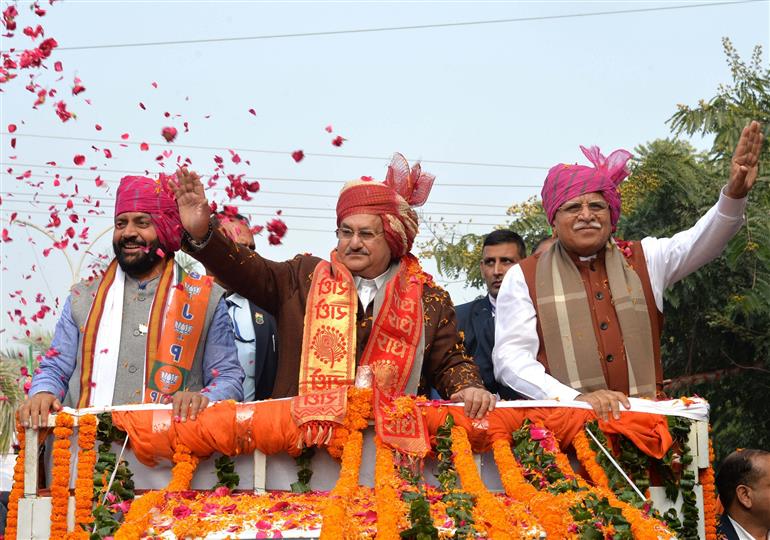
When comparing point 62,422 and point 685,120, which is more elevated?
point 685,120

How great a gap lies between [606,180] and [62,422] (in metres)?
2.96

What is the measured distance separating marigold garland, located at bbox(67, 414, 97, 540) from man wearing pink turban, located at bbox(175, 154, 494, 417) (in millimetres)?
1056

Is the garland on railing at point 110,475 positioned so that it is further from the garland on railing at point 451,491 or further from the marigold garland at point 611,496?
the marigold garland at point 611,496

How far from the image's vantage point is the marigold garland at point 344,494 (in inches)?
158

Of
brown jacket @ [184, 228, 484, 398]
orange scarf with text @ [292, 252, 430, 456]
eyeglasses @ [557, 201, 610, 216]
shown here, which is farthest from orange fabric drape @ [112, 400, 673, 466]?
eyeglasses @ [557, 201, 610, 216]

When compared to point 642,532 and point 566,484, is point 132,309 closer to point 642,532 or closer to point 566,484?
point 566,484

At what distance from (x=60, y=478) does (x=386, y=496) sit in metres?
1.40

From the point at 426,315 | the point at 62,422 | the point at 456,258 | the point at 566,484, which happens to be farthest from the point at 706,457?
the point at 456,258

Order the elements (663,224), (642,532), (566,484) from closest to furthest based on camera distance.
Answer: (642,532) → (566,484) → (663,224)

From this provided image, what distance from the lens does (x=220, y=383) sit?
576 cm

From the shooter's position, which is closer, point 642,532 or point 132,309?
point 642,532

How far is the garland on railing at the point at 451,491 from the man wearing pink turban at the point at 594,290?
2.08ft

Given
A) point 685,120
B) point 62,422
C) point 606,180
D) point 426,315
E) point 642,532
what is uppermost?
point 685,120

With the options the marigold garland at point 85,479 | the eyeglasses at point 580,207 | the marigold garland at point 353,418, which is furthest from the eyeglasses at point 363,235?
the marigold garland at point 85,479
